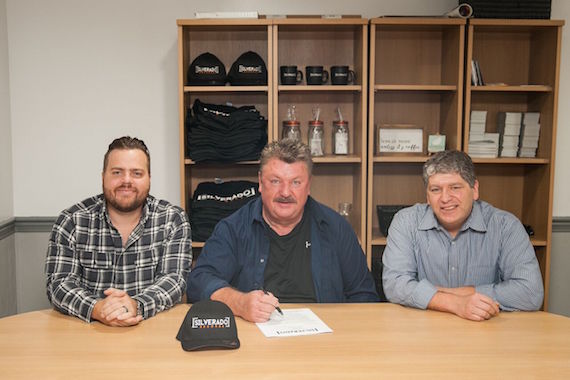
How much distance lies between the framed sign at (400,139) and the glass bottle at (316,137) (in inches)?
14.2

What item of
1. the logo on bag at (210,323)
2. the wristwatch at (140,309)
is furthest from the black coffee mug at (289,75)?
the logo on bag at (210,323)

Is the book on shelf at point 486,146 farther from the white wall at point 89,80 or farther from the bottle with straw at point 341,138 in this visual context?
the white wall at point 89,80

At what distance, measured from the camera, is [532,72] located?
12.0ft

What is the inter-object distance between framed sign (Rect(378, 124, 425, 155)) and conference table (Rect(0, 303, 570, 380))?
176 centimetres

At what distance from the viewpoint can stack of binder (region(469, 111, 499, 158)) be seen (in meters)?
3.49

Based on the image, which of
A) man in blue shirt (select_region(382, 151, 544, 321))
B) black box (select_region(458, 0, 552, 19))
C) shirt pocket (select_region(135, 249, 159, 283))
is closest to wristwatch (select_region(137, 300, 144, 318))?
shirt pocket (select_region(135, 249, 159, 283))

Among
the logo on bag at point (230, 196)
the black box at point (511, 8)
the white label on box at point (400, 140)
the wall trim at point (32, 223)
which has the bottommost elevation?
the wall trim at point (32, 223)

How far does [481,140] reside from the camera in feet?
11.5

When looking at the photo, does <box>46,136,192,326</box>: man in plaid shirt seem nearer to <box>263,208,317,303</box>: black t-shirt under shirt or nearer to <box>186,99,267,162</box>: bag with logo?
<box>263,208,317,303</box>: black t-shirt under shirt

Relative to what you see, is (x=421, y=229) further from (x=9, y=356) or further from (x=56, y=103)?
(x=56, y=103)

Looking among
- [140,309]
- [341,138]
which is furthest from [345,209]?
[140,309]

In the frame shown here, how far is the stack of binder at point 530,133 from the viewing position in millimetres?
3500

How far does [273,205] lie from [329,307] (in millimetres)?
486

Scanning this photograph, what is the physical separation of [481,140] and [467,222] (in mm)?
1375
